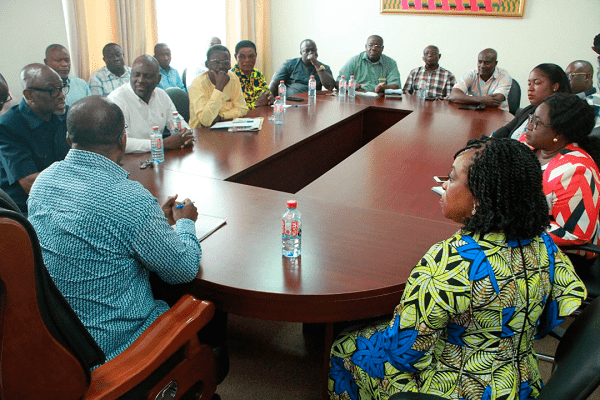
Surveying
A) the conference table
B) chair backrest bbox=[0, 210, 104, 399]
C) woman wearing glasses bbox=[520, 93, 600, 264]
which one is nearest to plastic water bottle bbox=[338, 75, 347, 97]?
the conference table

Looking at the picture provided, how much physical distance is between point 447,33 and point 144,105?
4789 millimetres

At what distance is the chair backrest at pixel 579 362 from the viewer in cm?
89

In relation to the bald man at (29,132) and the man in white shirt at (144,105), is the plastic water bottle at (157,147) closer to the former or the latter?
the man in white shirt at (144,105)

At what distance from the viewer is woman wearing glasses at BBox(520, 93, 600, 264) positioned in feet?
5.80

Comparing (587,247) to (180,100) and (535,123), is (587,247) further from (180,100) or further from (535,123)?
(180,100)

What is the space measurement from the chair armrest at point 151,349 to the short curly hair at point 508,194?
0.73 metres

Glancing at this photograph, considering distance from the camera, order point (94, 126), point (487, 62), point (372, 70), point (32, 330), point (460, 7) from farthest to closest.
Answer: point (460, 7)
point (372, 70)
point (487, 62)
point (94, 126)
point (32, 330)

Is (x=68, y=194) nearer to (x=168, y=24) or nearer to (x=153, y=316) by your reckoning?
(x=153, y=316)

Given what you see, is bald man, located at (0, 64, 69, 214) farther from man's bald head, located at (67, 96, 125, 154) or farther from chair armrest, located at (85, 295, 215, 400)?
chair armrest, located at (85, 295, 215, 400)

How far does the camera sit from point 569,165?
182cm

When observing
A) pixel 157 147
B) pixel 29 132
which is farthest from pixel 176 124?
pixel 29 132

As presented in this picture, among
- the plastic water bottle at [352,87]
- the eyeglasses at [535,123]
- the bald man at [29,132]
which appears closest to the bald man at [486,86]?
the plastic water bottle at [352,87]

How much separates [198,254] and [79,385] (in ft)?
1.64

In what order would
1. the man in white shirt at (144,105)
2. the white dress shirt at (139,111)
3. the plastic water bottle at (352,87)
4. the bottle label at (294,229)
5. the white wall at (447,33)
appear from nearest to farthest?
the bottle label at (294,229) < the man in white shirt at (144,105) < the white dress shirt at (139,111) < the plastic water bottle at (352,87) < the white wall at (447,33)
